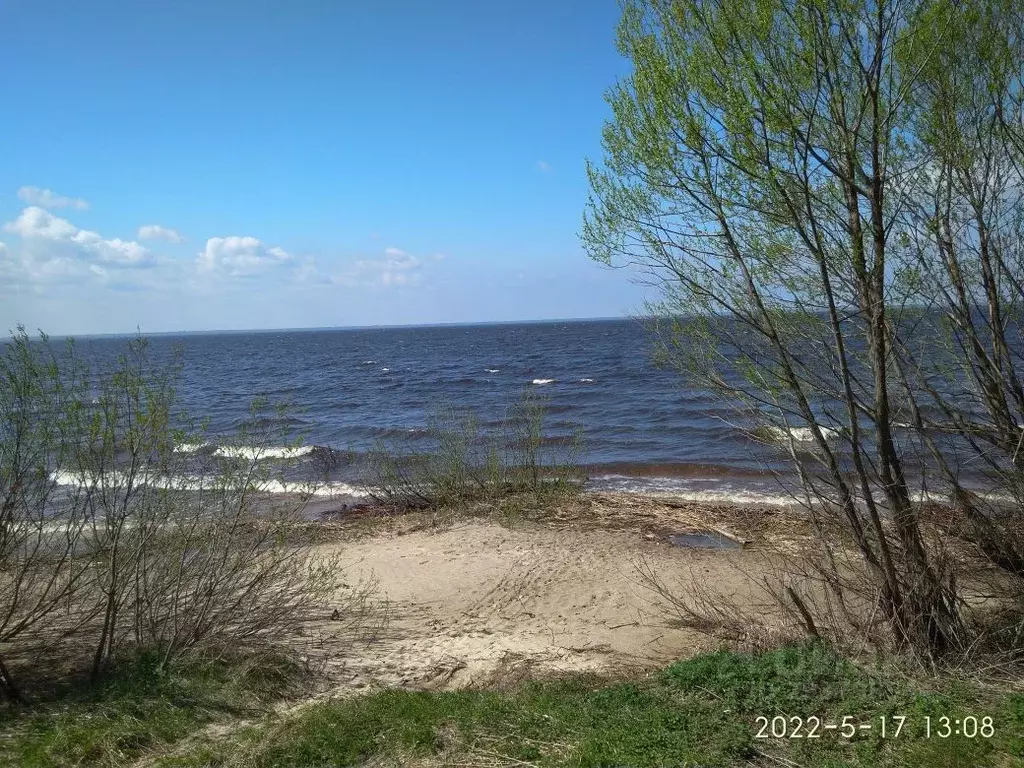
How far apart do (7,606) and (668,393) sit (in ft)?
78.6

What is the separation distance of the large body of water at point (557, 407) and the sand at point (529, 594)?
207 cm

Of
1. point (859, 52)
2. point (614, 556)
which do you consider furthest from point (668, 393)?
point (859, 52)

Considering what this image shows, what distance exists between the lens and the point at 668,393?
2755cm

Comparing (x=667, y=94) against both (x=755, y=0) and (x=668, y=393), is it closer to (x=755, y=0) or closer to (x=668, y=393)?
(x=755, y=0)

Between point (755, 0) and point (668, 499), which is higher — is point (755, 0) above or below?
above

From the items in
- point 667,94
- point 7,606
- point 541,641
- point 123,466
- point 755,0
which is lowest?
point 541,641

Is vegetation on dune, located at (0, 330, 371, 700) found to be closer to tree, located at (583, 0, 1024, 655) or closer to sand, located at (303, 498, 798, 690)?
sand, located at (303, 498, 798, 690)

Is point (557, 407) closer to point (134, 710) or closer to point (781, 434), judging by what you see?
point (781, 434)
